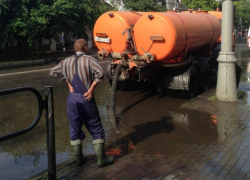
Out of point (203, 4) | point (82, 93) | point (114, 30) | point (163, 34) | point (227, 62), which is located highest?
point (203, 4)

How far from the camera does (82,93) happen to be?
4.68 meters

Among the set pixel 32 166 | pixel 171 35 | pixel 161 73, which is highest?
pixel 171 35

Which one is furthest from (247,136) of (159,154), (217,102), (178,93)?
(178,93)

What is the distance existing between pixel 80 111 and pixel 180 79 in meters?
4.94

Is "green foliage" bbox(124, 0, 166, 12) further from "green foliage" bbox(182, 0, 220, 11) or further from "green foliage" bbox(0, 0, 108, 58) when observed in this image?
"green foliage" bbox(182, 0, 220, 11)

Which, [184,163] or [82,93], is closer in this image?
[82,93]

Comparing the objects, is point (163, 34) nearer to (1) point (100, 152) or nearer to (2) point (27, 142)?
(2) point (27, 142)

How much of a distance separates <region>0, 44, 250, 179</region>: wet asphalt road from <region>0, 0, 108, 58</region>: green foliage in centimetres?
953

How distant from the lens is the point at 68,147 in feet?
→ 19.1

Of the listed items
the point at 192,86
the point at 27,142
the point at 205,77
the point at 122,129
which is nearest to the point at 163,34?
the point at 192,86

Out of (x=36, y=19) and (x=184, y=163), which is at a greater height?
(x=36, y=19)

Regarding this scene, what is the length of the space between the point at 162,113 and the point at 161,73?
1839mm

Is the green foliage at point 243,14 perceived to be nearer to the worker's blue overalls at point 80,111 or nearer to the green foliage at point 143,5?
the green foliage at point 143,5

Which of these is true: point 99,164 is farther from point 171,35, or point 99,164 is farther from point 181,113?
point 171,35
